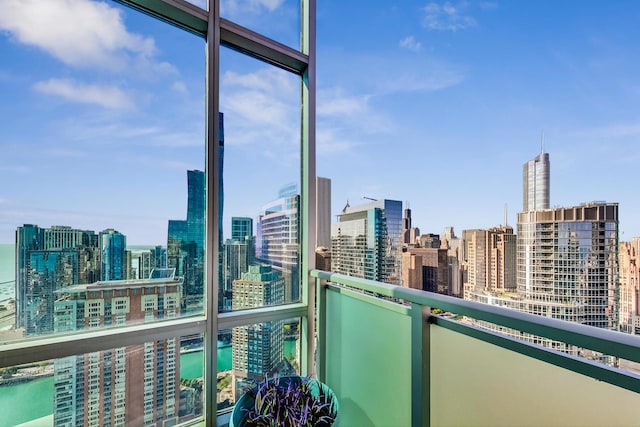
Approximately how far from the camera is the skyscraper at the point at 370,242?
1635 millimetres

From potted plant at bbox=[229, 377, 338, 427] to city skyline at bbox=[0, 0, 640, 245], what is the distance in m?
0.89

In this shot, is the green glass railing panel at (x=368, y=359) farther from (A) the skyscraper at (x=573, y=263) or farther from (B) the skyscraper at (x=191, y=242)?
(B) the skyscraper at (x=191, y=242)

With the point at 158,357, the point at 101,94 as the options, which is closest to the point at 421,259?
the point at 158,357

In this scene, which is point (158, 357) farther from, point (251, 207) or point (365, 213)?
point (365, 213)

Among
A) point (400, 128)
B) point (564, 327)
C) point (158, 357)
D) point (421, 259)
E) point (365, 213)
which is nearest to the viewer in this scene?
point (564, 327)

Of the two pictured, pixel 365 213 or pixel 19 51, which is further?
pixel 365 213

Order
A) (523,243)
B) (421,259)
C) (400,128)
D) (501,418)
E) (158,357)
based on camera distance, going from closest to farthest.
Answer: (501,418) < (523,243) < (421,259) < (158,357) < (400,128)

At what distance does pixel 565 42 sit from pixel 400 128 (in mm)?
749

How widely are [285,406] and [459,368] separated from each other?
684mm

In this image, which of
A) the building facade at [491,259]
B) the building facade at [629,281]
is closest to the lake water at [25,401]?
the building facade at [491,259]

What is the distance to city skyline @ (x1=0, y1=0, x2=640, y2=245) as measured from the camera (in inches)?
40.0

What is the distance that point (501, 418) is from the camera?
36.6 inches

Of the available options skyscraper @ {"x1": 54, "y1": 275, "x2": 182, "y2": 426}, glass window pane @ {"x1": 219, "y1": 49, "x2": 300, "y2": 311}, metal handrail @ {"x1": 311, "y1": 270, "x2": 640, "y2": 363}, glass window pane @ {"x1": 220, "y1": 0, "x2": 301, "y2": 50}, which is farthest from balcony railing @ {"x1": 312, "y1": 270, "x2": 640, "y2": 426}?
glass window pane @ {"x1": 220, "y1": 0, "x2": 301, "y2": 50}

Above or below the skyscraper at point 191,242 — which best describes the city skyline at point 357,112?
above
